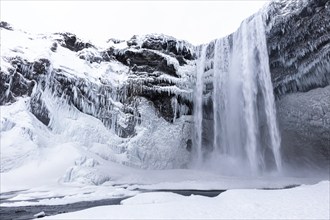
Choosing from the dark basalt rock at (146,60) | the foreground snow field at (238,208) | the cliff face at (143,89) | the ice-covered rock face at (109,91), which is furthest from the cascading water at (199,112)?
the foreground snow field at (238,208)

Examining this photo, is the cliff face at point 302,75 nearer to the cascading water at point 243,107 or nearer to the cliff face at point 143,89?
the cliff face at point 143,89

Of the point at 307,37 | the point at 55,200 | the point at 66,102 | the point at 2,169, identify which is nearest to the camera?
the point at 55,200

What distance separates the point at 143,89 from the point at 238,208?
21707 millimetres

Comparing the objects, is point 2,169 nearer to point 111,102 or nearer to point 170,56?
point 111,102

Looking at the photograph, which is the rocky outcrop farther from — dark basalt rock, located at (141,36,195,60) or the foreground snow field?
the foreground snow field

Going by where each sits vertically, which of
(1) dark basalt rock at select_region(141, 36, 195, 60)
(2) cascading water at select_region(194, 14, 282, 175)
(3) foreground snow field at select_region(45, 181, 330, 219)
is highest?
(1) dark basalt rock at select_region(141, 36, 195, 60)

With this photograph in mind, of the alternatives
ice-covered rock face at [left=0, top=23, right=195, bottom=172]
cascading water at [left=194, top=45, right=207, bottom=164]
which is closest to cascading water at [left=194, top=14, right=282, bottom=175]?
cascading water at [left=194, top=45, right=207, bottom=164]

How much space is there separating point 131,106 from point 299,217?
22.6 metres

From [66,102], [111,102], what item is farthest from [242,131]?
[66,102]

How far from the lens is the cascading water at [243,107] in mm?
24606

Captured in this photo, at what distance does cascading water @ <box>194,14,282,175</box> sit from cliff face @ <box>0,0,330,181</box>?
3.17 ft

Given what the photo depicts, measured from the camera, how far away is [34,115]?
78.1ft

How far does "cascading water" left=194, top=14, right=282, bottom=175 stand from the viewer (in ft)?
80.7

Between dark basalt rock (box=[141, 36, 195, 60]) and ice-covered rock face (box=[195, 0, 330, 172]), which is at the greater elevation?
dark basalt rock (box=[141, 36, 195, 60])
